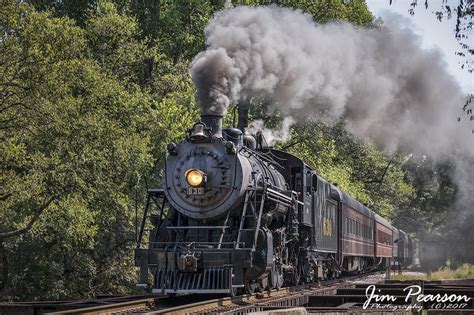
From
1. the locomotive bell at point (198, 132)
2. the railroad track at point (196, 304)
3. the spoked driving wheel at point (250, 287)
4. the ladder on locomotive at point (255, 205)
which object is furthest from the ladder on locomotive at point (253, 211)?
the locomotive bell at point (198, 132)

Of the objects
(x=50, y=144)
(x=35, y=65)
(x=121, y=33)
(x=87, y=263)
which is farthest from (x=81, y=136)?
(x=121, y=33)

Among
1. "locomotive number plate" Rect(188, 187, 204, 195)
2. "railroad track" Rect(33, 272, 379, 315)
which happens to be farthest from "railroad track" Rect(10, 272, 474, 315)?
"locomotive number plate" Rect(188, 187, 204, 195)

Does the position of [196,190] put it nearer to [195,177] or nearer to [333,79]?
[195,177]

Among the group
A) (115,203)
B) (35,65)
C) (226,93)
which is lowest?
(115,203)

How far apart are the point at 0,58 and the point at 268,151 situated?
8.04 meters

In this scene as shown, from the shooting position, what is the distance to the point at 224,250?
14.4 meters

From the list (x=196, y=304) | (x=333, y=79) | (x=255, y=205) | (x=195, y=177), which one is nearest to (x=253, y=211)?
(x=255, y=205)

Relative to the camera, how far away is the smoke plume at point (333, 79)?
18172mm

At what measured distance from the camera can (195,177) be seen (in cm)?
1527

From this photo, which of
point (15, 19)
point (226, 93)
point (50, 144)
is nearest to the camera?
point (226, 93)

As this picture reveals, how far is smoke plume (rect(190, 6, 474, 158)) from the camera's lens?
18172 mm

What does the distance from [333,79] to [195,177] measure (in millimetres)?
10145

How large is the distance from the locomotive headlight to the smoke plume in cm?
200

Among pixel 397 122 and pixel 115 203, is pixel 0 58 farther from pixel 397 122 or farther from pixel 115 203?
pixel 397 122
